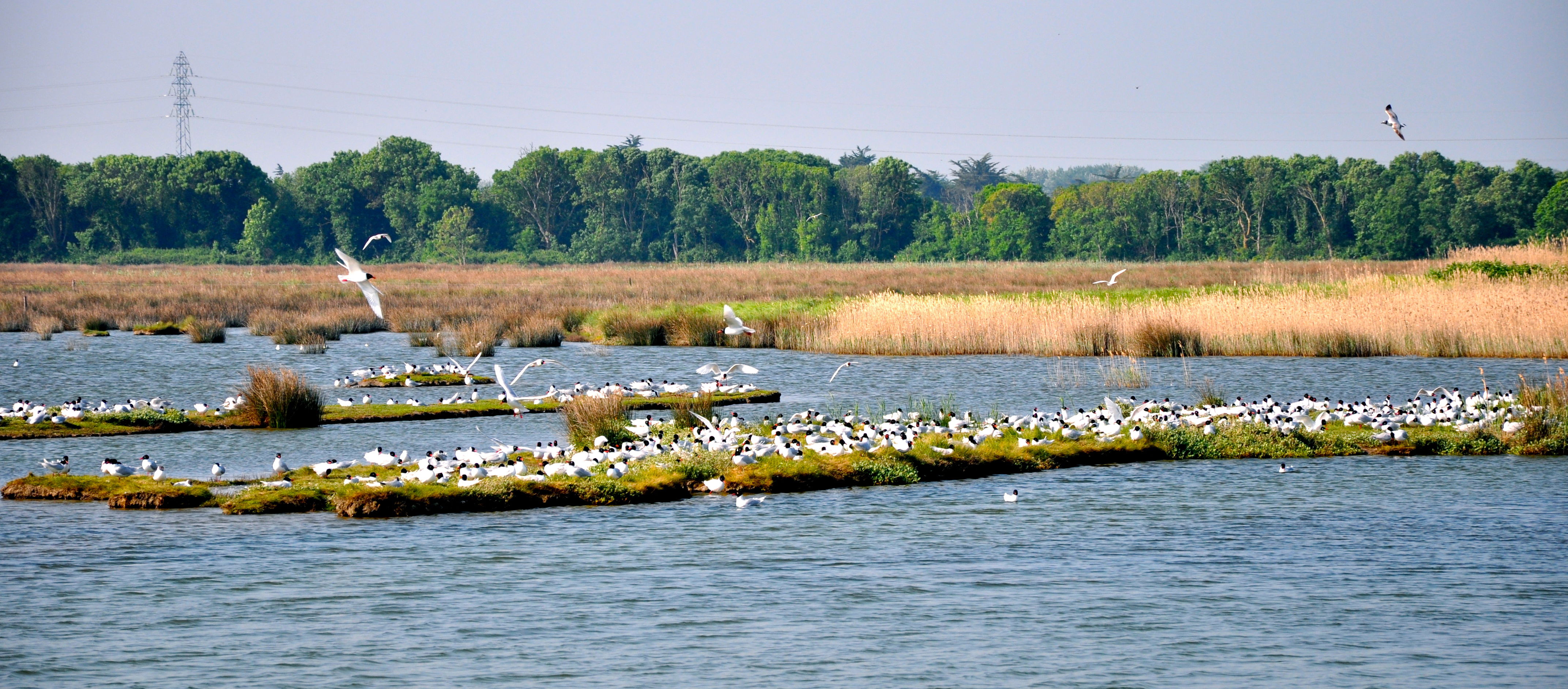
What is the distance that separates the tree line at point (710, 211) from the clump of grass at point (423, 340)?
216 ft

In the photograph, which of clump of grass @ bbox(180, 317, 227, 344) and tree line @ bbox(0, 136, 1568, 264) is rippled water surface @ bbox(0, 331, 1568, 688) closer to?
clump of grass @ bbox(180, 317, 227, 344)

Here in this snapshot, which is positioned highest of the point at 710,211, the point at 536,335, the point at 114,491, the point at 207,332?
the point at 710,211

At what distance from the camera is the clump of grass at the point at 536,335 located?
45062 millimetres

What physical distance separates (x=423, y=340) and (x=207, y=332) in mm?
7446

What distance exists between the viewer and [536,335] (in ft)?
148

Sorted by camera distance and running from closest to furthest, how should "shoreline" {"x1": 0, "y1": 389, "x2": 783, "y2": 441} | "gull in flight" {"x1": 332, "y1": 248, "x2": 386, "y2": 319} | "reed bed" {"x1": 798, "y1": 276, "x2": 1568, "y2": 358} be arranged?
"gull in flight" {"x1": 332, "y1": 248, "x2": 386, "y2": 319}
"shoreline" {"x1": 0, "y1": 389, "x2": 783, "y2": 441}
"reed bed" {"x1": 798, "y1": 276, "x2": 1568, "y2": 358}

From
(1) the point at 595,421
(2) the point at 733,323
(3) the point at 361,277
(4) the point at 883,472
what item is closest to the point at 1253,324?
(2) the point at 733,323

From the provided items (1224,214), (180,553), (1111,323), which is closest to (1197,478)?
(180,553)

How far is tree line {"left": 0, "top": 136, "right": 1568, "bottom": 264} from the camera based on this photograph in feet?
358

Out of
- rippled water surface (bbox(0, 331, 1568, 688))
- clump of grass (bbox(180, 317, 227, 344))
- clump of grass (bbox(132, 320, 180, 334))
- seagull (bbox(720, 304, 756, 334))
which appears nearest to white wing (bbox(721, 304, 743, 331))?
seagull (bbox(720, 304, 756, 334))

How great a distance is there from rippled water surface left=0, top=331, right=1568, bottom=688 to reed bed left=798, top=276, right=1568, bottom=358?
1494cm

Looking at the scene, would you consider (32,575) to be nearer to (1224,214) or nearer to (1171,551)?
(1171,551)

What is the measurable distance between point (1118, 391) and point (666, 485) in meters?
13.9

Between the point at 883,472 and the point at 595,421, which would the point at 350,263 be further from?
the point at 883,472
